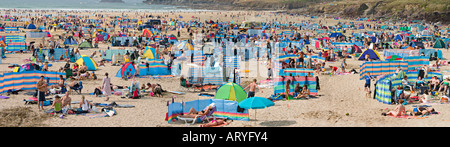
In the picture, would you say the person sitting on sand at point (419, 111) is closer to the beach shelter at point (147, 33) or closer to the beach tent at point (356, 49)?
the beach tent at point (356, 49)

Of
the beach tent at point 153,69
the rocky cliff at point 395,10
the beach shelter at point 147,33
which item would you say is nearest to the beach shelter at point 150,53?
the beach tent at point 153,69

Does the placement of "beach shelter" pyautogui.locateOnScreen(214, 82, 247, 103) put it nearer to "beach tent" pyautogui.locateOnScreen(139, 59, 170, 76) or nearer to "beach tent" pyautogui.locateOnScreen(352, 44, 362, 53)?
"beach tent" pyautogui.locateOnScreen(139, 59, 170, 76)

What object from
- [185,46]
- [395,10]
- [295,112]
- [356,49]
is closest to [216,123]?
[295,112]

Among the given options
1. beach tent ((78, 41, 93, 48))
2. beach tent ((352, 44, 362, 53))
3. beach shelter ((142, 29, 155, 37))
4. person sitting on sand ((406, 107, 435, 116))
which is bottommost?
person sitting on sand ((406, 107, 435, 116))

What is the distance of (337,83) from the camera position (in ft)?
58.1

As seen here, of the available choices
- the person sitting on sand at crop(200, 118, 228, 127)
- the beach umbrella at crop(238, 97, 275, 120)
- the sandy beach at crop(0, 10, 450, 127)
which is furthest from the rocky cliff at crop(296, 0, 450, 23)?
the person sitting on sand at crop(200, 118, 228, 127)

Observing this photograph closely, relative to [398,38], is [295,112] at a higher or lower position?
lower

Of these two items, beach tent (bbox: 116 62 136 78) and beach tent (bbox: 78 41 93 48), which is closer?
beach tent (bbox: 116 62 136 78)

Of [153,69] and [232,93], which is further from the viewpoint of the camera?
[153,69]

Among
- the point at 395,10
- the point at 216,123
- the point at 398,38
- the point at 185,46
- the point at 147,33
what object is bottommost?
the point at 216,123

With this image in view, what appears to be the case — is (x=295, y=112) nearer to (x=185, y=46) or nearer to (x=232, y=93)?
(x=232, y=93)

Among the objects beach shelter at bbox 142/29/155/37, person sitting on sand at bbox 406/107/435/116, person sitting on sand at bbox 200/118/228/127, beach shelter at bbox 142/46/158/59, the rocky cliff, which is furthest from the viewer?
the rocky cliff

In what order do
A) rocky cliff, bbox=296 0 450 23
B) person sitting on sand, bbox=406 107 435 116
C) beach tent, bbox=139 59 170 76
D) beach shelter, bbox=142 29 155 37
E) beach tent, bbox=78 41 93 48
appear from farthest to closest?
rocky cliff, bbox=296 0 450 23, beach shelter, bbox=142 29 155 37, beach tent, bbox=78 41 93 48, beach tent, bbox=139 59 170 76, person sitting on sand, bbox=406 107 435 116
